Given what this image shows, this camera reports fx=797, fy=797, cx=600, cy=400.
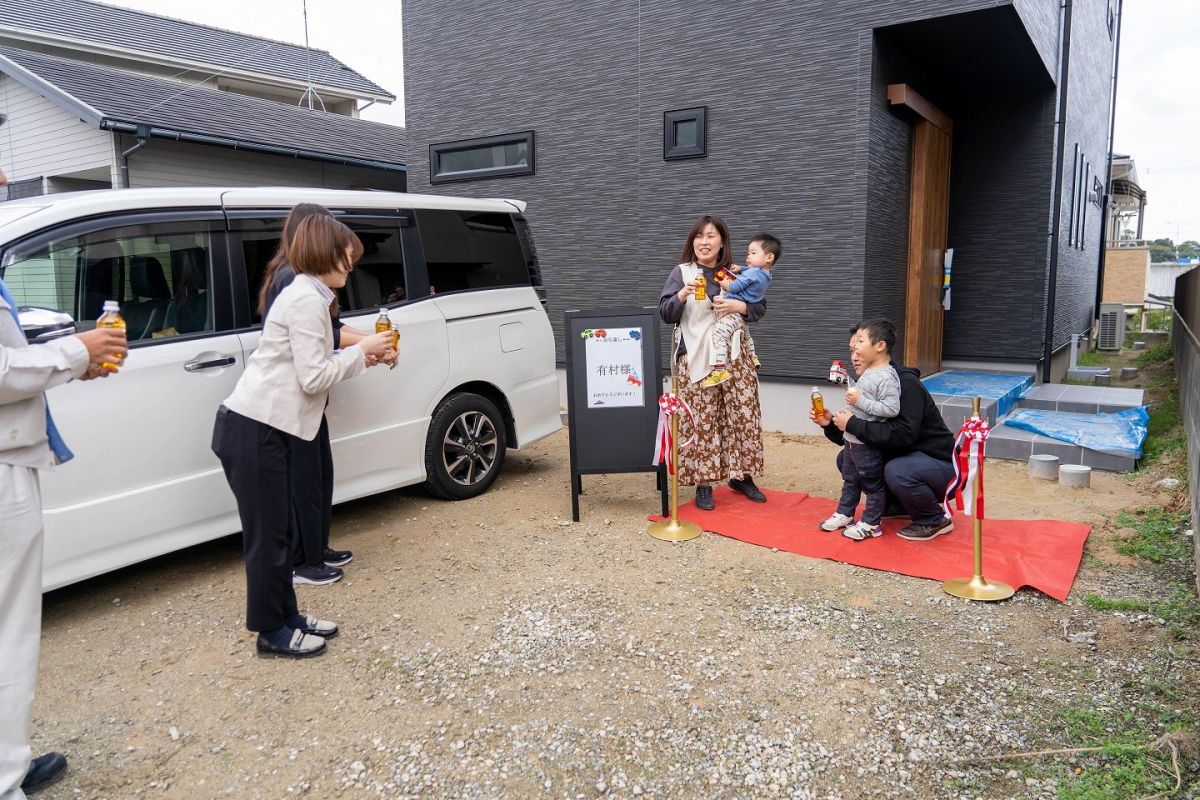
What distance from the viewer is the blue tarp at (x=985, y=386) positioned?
691 centimetres

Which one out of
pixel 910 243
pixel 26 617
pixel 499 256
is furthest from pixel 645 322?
pixel 910 243

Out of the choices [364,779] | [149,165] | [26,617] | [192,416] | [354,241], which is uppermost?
[149,165]

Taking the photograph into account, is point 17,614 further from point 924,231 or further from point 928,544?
point 924,231

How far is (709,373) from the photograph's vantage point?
4840 millimetres

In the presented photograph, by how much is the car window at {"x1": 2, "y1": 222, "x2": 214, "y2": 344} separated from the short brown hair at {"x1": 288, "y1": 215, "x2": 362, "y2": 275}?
35.8 inches

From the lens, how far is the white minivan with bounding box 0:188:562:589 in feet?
11.1

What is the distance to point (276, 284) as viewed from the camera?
3555 mm

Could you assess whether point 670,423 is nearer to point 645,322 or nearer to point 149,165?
point 645,322

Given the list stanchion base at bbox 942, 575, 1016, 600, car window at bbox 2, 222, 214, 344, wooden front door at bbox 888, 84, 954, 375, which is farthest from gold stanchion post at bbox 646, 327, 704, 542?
wooden front door at bbox 888, 84, 954, 375

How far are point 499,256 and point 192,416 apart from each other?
92.7 inches

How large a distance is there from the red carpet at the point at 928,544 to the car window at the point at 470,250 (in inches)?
78.8

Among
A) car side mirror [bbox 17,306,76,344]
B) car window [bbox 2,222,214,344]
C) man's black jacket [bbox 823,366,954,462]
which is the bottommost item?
man's black jacket [bbox 823,366,954,462]

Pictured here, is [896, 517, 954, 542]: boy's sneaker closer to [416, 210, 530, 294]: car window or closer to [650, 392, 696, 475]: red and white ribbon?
[650, 392, 696, 475]: red and white ribbon

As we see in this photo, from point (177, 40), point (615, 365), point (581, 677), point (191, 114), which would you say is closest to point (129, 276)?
point (615, 365)
